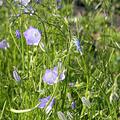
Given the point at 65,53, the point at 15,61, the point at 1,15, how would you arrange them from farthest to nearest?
the point at 1,15
the point at 15,61
the point at 65,53

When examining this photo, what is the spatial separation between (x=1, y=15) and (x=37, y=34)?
140 centimetres

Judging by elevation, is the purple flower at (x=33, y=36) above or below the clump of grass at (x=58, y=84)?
above

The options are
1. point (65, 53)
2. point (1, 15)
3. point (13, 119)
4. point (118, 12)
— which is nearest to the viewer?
point (65, 53)

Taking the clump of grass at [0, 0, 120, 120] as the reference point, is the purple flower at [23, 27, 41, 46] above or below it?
above

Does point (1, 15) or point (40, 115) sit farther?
point (1, 15)

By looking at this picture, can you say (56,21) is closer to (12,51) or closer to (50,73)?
(50,73)

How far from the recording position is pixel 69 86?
6.05 feet

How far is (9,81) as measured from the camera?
80.3 inches

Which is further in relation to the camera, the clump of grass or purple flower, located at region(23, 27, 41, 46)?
purple flower, located at region(23, 27, 41, 46)

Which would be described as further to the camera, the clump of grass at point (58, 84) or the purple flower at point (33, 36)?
the purple flower at point (33, 36)

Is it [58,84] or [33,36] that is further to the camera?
[33,36]

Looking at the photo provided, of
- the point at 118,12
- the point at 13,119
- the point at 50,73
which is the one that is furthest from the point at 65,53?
the point at 118,12

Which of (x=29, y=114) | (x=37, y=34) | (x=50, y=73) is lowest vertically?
(x=29, y=114)

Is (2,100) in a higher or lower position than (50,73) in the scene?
lower
